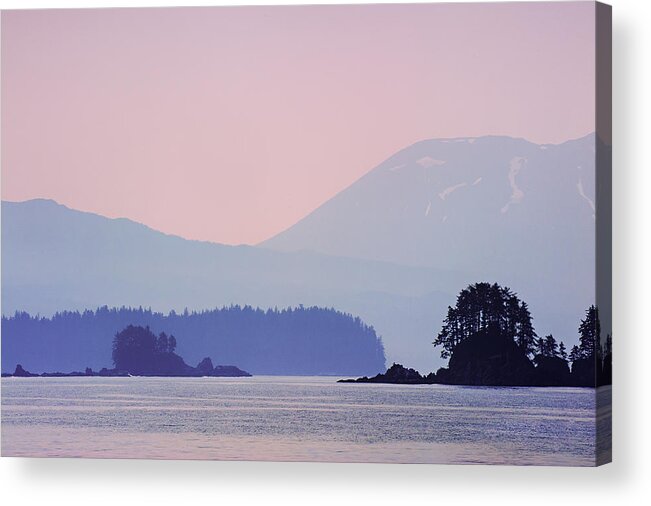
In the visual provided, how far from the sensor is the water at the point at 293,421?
27.1 ft

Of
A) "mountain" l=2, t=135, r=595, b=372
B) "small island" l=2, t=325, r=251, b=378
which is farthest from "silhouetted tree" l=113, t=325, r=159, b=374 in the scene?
"mountain" l=2, t=135, r=595, b=372

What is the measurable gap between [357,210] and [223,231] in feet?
2.55

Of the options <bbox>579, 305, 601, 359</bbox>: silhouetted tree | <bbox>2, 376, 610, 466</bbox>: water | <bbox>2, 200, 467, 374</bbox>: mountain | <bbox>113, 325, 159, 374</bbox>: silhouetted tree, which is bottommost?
<bbox>2, 376, 610, 466</bbox>: water

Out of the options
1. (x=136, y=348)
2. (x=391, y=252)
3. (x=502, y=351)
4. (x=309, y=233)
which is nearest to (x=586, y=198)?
(x=502, y=351)

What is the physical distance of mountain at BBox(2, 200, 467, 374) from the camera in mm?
8398

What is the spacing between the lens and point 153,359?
854 cm

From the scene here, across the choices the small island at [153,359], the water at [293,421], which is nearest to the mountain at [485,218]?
the water at [293,421]

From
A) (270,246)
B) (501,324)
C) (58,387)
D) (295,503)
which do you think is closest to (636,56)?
(501,324)

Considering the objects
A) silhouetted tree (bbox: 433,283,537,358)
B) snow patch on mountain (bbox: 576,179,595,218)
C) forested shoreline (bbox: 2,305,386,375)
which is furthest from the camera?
forested shoreline (bbox: 2,305,386,375)

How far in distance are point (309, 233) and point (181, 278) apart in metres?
0.77

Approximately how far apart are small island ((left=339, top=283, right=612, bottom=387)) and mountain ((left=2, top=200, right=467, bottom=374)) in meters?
0.09

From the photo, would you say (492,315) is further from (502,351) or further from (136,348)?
(136,348)

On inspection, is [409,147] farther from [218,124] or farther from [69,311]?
[69,311]

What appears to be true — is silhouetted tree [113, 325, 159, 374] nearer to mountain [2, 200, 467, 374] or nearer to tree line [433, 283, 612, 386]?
mountain [2, 200, 467, 374]
